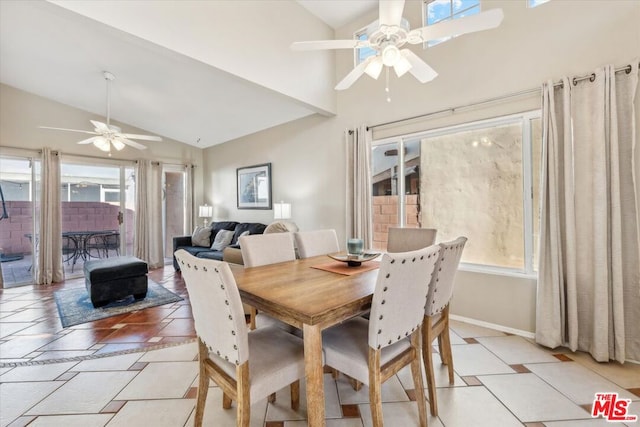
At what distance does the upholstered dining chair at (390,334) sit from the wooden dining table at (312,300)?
0.13 metres

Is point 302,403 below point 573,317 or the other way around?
below

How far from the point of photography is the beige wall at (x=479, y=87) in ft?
7.49

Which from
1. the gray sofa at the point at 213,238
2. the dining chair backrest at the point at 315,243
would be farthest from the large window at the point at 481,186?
the gray sofa at the point at 213,238

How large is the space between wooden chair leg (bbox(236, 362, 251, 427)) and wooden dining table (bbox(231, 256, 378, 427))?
0.26m

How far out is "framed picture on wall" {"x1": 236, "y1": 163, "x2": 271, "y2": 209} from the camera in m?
5.23

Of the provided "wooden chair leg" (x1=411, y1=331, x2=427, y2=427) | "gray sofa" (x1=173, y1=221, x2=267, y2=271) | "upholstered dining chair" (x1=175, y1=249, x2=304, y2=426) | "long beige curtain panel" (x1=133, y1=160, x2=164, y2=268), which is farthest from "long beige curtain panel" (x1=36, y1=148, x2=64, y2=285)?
"wooden chair leg" (x1=411, y1=331, x2=427, y2=427)

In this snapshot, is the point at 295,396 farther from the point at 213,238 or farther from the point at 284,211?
the point at 213,238

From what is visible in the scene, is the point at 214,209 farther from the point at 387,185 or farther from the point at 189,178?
the point at 387,185

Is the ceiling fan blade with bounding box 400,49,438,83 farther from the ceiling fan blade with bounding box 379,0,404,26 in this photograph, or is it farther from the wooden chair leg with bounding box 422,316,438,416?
the wooden chair leg with bounding box 422,316,438,416

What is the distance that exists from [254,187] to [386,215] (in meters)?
2.86

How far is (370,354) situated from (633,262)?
2281mm

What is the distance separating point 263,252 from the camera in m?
2.22

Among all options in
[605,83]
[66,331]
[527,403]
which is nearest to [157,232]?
[66,331]

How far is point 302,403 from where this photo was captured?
5.83 feet
